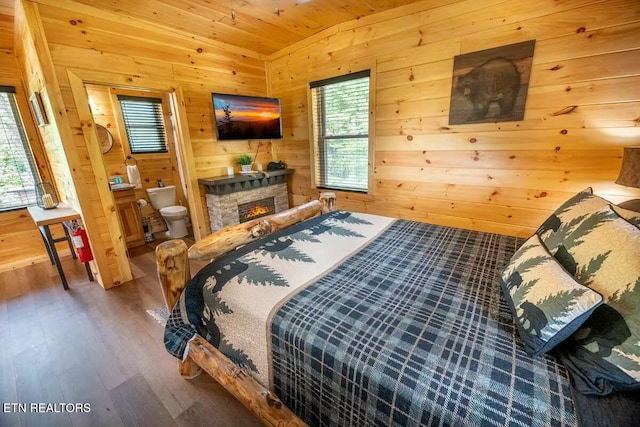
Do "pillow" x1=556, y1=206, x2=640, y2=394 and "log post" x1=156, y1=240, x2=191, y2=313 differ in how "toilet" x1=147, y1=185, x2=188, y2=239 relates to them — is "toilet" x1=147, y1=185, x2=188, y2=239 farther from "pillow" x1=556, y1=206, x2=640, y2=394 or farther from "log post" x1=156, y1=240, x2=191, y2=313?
"pillow" x1=556, y1=206, x2=640, y2=394

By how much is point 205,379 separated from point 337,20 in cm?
347

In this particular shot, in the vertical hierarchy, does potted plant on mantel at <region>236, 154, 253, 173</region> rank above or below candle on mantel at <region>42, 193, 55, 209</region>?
above

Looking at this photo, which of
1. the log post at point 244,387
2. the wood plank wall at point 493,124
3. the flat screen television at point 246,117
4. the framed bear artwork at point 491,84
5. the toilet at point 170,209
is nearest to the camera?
the log post at point 244,387

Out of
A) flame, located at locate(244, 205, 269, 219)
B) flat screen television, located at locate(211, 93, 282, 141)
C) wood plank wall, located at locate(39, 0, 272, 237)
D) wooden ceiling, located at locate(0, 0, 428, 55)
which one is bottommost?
flame, located at locate(244, 205, 269, 219)

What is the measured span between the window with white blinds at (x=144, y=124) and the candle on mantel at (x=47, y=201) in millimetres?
1456

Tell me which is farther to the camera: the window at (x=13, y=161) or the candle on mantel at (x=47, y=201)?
the window at (x=13, y=161)

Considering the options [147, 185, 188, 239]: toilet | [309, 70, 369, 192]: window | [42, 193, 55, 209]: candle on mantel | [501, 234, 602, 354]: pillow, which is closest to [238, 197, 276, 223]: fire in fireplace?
[309, 70, 369, 192]: window

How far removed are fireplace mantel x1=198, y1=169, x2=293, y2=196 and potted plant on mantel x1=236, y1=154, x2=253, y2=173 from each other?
115mm

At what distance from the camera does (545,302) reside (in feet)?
2.73

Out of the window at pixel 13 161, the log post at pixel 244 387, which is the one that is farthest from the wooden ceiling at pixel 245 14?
the log post at pixel 244 387

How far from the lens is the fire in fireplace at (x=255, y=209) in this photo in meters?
3.37

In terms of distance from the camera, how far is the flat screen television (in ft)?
9.93

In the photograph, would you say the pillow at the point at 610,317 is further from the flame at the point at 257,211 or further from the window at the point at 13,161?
the window at the point at 13,161

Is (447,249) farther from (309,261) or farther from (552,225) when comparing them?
(309,261)
